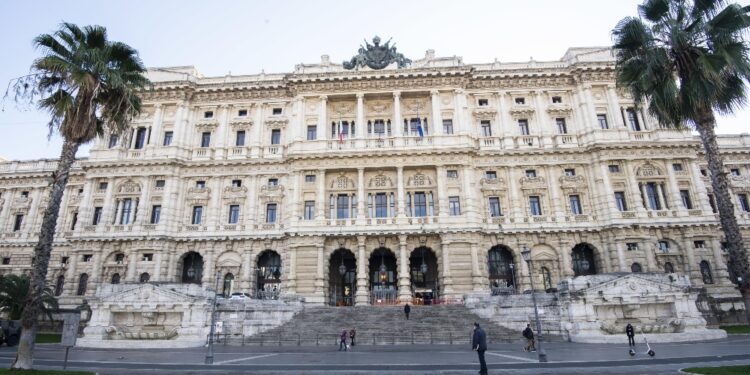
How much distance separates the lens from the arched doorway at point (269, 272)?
3638cm

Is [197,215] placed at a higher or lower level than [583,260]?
higher

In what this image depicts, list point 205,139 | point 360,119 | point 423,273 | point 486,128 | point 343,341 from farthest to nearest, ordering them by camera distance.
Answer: point 205,139
point 486,128
point 360,119
point 423,273
point 343,341

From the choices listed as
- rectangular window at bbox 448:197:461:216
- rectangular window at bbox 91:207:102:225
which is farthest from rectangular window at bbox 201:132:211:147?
rectangular window at bbox 448:197:461:216

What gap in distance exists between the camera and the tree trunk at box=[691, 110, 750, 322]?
46.3ft

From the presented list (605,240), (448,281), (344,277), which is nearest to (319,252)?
(344,277)

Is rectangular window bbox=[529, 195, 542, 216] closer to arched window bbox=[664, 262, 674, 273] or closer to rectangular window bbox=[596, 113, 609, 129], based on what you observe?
rectangular window bbox=[596, 113, 609, 129]

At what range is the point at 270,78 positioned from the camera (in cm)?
4209

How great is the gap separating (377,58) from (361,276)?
20.5 metres

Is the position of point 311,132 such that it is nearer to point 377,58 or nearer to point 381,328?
point 377,58

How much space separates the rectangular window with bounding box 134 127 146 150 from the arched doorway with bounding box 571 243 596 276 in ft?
133

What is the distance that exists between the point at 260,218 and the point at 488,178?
67.1ft

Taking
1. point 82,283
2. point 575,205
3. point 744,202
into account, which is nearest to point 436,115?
point 575,205

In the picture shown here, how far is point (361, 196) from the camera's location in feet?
118

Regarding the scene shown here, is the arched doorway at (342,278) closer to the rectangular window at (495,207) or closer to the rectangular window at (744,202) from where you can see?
the rectangular window at (495,207)
